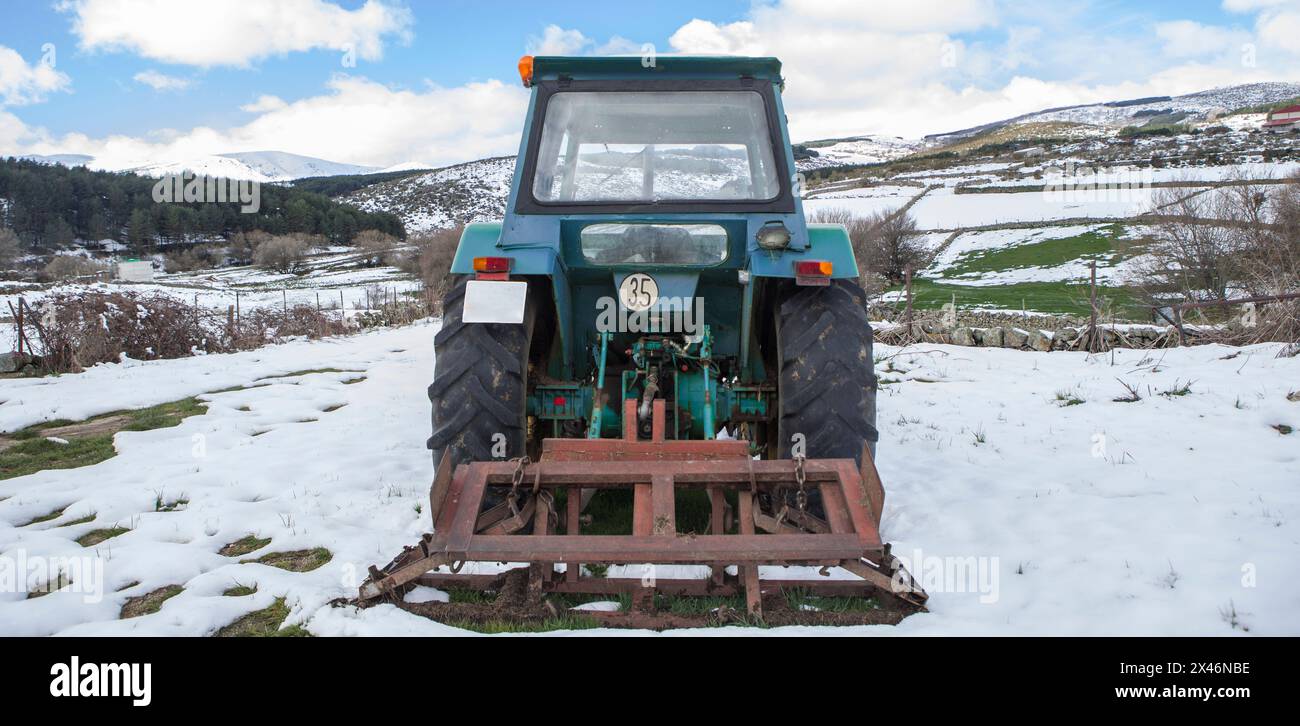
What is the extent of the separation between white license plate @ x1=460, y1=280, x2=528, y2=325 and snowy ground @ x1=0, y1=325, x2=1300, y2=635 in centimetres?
113

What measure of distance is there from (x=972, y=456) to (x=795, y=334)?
2281mm

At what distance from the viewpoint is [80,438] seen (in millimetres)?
5797

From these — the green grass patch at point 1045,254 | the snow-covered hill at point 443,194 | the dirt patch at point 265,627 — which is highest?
the snow-covered hill at point 443,194

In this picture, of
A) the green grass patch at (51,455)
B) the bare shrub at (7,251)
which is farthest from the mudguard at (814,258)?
the bare shrub at (7,251)

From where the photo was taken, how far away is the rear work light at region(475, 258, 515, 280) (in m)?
3.27

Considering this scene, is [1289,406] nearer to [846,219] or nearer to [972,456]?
[972,456]

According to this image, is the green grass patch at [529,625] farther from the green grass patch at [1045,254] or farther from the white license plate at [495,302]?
the green grass patch at [1045,254]

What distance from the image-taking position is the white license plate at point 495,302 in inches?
126

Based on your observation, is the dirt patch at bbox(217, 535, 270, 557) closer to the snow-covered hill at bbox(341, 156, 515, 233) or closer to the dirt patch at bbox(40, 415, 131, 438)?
the dirt patch at bbox(40, 415, 131, 438)

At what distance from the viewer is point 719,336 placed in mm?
3982

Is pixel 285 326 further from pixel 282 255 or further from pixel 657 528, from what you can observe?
pixel 282 255

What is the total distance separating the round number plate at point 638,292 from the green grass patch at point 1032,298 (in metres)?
13.9

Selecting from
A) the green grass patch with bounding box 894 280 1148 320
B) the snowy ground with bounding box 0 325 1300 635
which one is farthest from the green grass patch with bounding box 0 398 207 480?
the green grass patch with bounding box 894 280 1148 320
